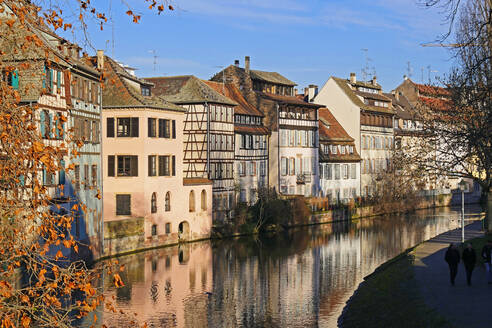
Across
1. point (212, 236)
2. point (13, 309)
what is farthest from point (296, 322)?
point (212, 236)

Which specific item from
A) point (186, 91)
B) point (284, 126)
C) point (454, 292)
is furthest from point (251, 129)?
point (454, 292)

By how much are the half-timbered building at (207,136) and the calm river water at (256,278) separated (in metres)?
4.41

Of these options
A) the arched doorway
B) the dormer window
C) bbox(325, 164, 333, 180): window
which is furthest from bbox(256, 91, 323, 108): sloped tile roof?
the arched doorway

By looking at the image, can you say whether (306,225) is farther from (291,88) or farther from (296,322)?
(296,322)

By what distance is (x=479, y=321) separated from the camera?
62.3 feet

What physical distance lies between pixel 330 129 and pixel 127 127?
34527mm

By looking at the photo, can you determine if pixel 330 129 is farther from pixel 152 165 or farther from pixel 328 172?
pixel 152 165

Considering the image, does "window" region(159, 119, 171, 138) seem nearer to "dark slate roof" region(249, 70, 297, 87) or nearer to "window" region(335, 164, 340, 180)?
"dark slate roof" region(249, 70, 297, 87)

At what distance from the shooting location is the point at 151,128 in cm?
4609

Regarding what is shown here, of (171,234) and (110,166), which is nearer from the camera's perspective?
(110,166)

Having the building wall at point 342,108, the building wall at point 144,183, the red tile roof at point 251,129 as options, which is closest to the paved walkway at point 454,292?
the building wall at point 144,183

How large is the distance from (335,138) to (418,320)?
5534 cm

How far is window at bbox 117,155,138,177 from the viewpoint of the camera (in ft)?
149

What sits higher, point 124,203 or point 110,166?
point 110,166
